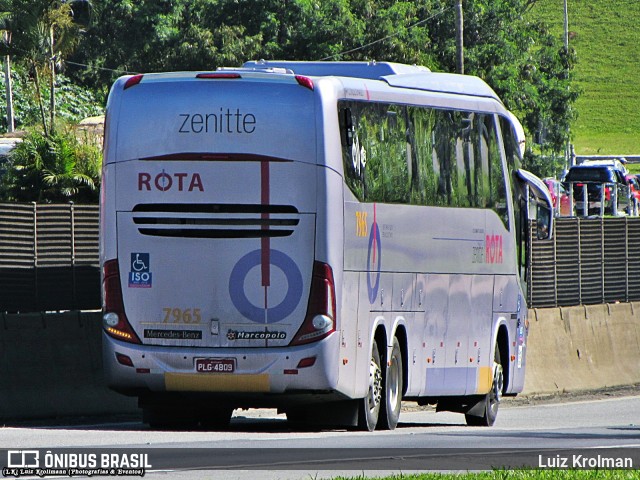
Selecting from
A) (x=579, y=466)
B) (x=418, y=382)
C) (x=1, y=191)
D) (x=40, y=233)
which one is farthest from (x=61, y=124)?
(x=579, y=466)

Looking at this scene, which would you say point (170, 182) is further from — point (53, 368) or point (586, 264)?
point (586, 264)

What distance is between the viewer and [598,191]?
50812 mm

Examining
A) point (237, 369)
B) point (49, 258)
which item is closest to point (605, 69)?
point (49, 258)

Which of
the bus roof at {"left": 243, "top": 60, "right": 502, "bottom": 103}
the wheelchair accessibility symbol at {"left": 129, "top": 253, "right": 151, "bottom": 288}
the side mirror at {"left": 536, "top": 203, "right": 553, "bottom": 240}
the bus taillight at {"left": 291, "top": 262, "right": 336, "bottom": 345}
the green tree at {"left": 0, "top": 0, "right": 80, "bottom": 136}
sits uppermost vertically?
the green tree at {"left": 0, "top": 0, "right": 80, "bottom": 136}

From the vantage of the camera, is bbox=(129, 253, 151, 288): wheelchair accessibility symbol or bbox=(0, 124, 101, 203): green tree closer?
bbox=(129, 253, 151, 288): wheelchair accessibility symbol

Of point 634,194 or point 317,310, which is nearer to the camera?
point 317,310

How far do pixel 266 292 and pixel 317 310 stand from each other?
0.54 m

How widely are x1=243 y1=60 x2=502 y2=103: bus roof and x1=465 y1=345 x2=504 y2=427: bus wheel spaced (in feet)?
12.8

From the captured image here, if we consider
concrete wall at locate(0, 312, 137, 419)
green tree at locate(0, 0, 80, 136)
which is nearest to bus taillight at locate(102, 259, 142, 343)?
concrete wall at locate(0, 312, 137, 419)

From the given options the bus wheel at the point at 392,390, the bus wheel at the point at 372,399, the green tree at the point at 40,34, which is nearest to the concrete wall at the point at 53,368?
the bus wheel at the point at 392,390

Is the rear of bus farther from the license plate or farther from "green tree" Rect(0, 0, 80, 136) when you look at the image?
"green tree" Rect(0, 0, 80, 136)

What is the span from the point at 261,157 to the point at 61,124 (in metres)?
27.2

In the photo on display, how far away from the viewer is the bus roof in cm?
1742

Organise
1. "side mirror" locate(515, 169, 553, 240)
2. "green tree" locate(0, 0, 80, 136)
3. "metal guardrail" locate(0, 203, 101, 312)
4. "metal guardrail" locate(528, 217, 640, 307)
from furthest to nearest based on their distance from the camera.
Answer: "green tree" locate(0, 0, 80, 136) < "metal guardrail" locate(528, 217, 640, 307) < "side mirror" locate(515, 169, 553, 240) < "metal guardrail" locate(0, 203, 101, 312)
